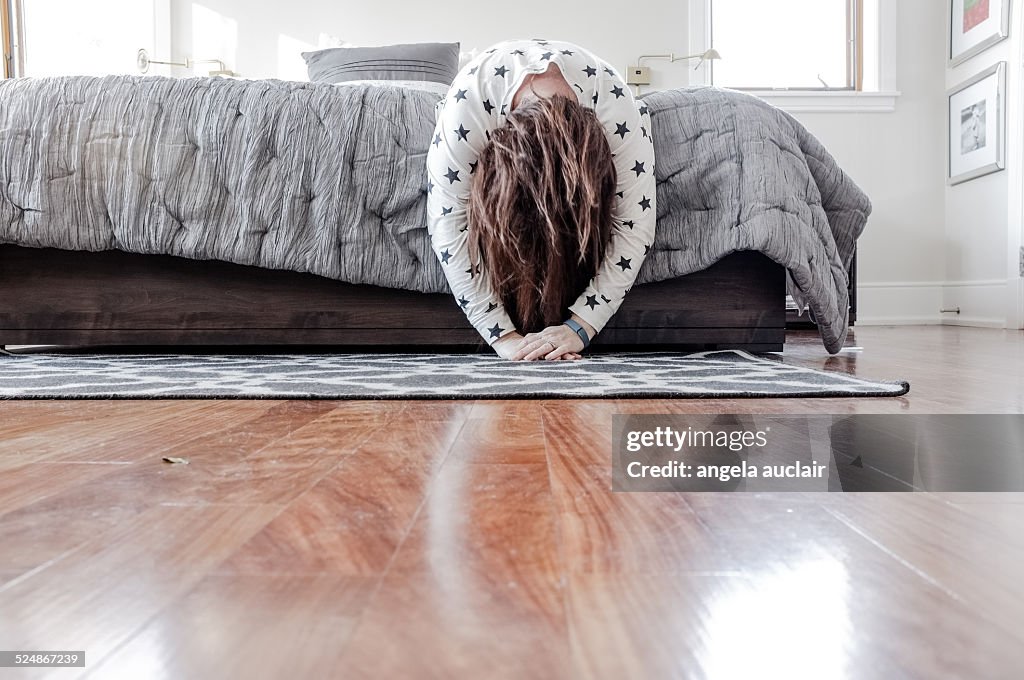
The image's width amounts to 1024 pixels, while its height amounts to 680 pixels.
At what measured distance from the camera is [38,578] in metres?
0.41

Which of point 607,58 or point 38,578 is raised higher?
point 607,58

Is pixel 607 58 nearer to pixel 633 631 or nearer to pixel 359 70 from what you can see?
pixel 359 70

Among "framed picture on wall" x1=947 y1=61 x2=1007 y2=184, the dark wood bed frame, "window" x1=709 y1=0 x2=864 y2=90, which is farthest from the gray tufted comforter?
"window" x1=709 y1=0 x2=864 y2=90

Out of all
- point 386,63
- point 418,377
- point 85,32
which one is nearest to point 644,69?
point 386,63

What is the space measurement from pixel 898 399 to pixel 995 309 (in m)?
2.75

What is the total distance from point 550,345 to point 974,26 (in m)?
3.07

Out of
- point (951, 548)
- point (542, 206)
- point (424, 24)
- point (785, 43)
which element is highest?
point (424, 24)

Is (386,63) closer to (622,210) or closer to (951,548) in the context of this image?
(622,210)

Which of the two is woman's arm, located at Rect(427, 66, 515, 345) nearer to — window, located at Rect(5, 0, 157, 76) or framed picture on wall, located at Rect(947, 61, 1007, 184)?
framed picture on wall, located at Rect(947, 61, 1007, 184)

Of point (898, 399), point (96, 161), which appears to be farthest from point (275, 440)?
point (96, 161)

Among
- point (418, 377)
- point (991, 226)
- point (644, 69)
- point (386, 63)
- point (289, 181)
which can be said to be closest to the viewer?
point (418, 377)

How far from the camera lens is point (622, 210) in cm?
166

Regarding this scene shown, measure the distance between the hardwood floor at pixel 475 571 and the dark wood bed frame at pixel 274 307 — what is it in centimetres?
109

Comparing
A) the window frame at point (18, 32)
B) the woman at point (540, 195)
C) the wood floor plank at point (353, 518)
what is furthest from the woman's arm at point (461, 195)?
the window frame at point (18, 32)
